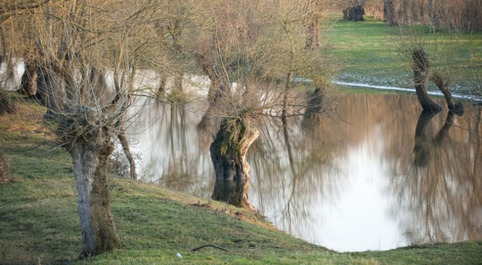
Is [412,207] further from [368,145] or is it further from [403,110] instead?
[403,110]

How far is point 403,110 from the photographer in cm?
3538

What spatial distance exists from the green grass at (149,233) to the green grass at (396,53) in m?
8.81

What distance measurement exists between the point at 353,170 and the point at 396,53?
1746 cm

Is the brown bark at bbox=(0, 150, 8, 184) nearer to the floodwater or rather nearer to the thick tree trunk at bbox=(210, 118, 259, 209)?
the floodwater

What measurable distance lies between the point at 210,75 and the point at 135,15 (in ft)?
25.3

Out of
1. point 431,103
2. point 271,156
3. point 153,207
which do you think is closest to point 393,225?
point 153,207

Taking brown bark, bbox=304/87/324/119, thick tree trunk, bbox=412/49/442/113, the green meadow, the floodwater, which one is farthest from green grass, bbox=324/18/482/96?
the green meadow

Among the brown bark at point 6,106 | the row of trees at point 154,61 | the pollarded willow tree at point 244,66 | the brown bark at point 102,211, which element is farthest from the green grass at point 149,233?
the brown bark at point 6,106

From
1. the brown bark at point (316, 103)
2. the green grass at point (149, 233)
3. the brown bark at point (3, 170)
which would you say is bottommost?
the green grass at point (149, 233)

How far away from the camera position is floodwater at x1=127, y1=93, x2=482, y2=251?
61.6 ft

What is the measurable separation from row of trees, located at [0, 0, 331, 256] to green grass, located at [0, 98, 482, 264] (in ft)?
3.03

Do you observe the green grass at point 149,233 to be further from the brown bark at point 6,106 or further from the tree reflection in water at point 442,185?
the brown bark at point 6,106

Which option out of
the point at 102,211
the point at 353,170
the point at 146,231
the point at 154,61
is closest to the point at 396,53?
the point at 353,170

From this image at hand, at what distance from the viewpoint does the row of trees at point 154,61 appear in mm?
11273
